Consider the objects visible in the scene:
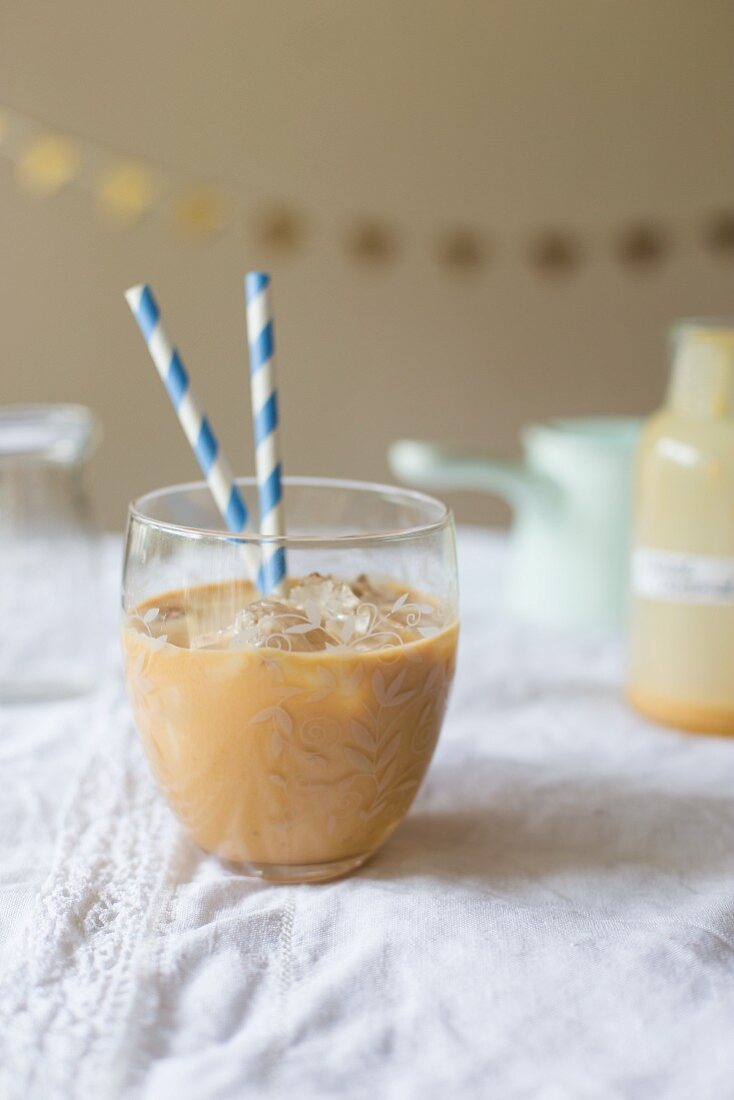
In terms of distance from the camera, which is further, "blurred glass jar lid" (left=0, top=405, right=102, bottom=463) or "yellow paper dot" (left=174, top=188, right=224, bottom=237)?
"yellow paper dot" (left=174, top=188, right=224, bottom=237)

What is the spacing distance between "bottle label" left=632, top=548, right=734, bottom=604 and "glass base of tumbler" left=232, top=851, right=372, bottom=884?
0.35 metres

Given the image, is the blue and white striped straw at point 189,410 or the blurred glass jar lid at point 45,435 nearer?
the blue and white striped straw at point 189,410

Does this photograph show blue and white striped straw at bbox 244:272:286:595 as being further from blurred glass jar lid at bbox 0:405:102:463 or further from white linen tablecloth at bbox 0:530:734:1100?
blurred glass jar lid at bbox 0:405:102:463

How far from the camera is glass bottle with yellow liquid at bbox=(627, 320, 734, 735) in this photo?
0.82 m

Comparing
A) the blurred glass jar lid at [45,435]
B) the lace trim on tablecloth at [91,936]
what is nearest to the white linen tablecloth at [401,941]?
the lace trim on tablecloth at [91,936]

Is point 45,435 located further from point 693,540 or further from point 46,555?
point 693,540

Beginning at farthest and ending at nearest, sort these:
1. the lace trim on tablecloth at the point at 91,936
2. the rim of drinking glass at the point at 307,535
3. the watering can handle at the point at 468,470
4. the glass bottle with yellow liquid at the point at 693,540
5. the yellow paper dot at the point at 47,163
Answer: the yellow paper dot at the point at 47,163 → the watering can handle at the point at 468,470 → the glass bottle with yellow liquid at the point at 693,540 → the rim of drinking glass at the point at 307,535 → the lace trim on tablecloth at the point at 91,936

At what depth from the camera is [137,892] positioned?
570 millimetres

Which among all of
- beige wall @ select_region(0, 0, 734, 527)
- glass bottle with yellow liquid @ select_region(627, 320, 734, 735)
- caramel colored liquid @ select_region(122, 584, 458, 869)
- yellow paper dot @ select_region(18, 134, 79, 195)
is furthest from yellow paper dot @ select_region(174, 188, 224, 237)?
caramel colored liquid @ select_region(122, 584, 458, 869)

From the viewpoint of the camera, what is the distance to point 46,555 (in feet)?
2.96

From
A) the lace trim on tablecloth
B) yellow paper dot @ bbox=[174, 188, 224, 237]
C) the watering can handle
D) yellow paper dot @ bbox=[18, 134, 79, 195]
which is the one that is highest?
yellow paper dot @ bbox=[18, 134, 79, 195]

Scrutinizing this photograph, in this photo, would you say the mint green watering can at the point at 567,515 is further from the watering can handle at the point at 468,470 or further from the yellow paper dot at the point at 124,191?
the yellow paper dot at the point at 124,191

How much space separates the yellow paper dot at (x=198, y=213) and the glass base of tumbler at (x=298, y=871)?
7.21ft

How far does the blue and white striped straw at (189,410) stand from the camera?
2.06 feet
